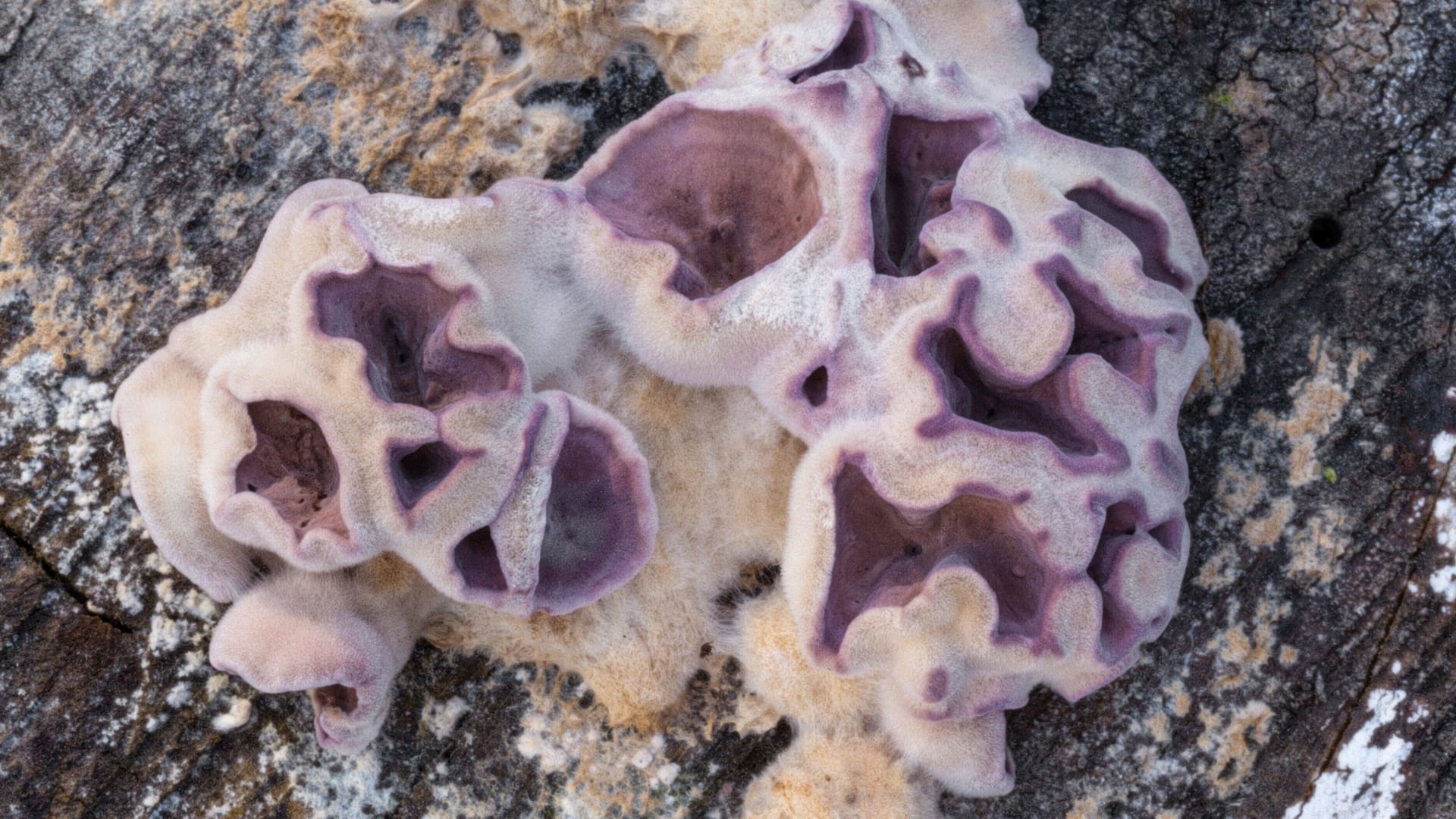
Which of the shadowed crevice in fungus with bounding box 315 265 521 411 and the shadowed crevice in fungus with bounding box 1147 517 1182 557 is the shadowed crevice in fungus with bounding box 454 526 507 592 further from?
the shadowed crevice in fungus with bounding box 1147 517 1182 557

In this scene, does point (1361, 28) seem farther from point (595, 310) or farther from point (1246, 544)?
point (595, 310)

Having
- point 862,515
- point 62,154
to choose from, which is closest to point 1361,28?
point 862,515

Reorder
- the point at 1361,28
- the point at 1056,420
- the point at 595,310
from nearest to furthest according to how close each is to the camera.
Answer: the point at 1056,420 → the point at 595,310 → the point at 1361,28

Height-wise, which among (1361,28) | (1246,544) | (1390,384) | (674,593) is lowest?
(674,593)

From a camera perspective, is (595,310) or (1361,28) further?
(1361,28)

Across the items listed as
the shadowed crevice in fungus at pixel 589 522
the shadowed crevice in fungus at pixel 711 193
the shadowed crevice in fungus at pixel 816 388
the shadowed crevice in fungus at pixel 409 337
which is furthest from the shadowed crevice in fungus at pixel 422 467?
the shadowed crevice in fungus at pixel 816 388

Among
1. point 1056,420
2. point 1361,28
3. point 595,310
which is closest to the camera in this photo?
point 1056,420

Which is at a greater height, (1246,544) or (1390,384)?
(1390,384)

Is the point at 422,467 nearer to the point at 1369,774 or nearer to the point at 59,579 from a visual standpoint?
the point at 59,579
